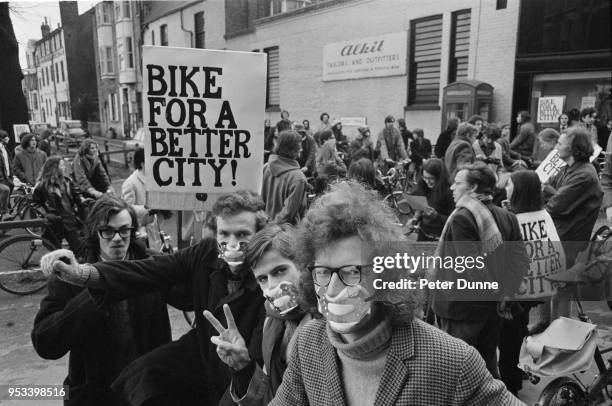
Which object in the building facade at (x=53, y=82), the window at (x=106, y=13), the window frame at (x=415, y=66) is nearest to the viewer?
the window frame at (x=415, y=66)

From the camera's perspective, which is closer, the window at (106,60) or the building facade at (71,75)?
the window at (106,60)

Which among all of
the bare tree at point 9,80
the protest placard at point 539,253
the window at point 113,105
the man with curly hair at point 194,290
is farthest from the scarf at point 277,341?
the window at point 113,105

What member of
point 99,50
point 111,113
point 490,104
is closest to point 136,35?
point 99,50

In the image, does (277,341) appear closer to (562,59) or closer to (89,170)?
(89,170)

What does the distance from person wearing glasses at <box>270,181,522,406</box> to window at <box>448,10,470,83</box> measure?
1439 cm

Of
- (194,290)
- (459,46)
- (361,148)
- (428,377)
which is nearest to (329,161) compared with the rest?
(361,148)

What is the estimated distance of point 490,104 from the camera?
1350cm

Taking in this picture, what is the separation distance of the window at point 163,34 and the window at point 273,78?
11.6 m

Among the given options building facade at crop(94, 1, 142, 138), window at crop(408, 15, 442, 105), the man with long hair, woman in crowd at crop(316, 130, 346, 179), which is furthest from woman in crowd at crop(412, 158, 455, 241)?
building facade at crop(94, 1, 142, 138)

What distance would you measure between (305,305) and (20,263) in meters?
5.93

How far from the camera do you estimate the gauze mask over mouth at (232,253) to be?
7.18ft

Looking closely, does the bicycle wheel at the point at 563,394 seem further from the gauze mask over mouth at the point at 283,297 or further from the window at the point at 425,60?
the window at the point at 425,60

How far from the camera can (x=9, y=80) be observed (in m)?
10.6

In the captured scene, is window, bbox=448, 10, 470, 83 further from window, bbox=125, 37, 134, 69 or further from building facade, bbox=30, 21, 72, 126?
building facade, bbox=30, 21, 72, 126
